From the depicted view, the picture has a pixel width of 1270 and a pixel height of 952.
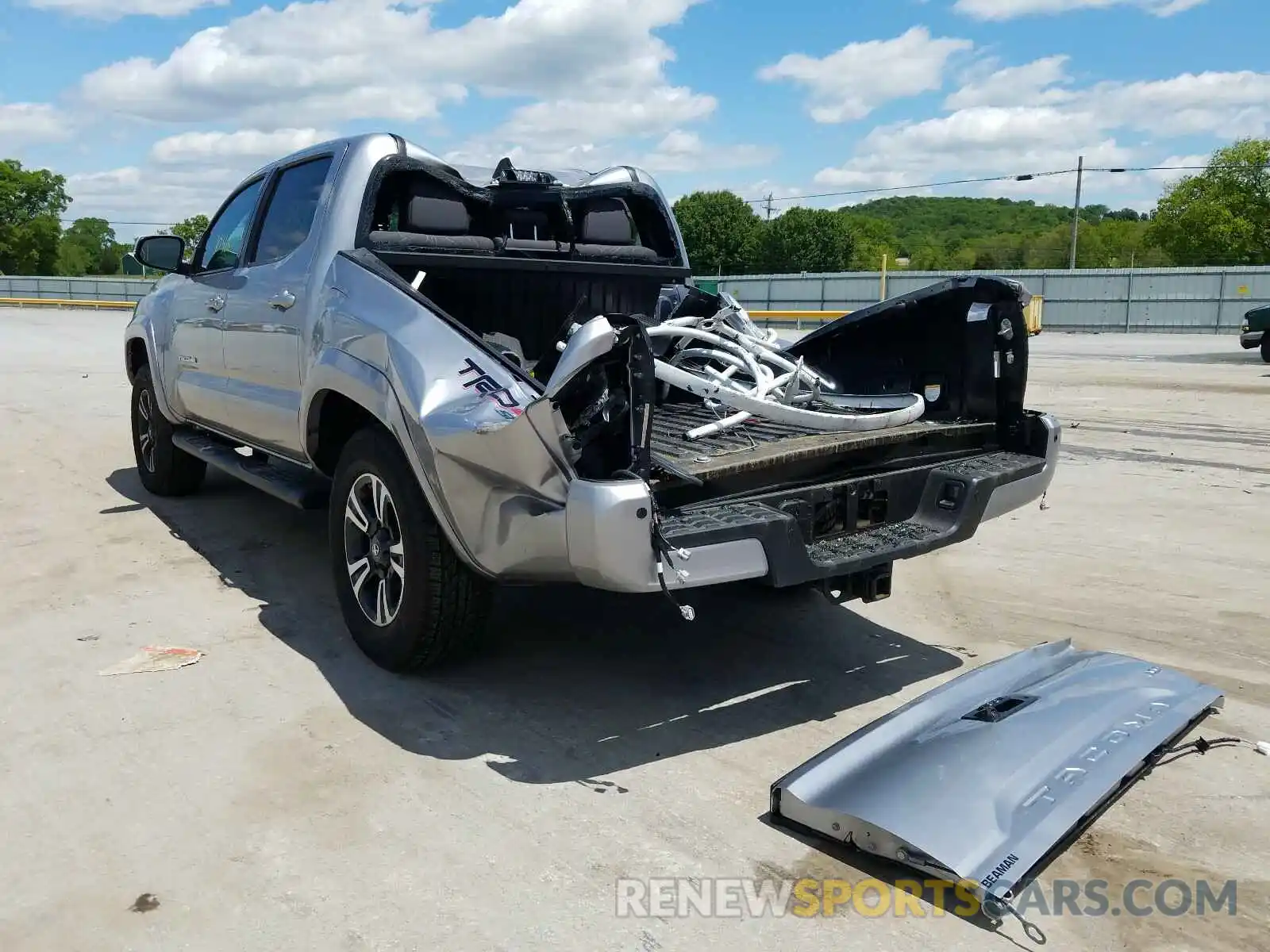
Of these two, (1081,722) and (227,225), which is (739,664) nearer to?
(1081,722)

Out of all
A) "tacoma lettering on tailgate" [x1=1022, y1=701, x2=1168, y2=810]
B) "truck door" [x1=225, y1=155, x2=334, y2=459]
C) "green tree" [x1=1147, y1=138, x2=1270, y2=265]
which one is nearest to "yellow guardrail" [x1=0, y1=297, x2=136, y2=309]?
"truck door" [x1=225, y1=155, x2=334, y2=459]

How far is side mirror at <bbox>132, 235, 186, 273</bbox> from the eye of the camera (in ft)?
20.9

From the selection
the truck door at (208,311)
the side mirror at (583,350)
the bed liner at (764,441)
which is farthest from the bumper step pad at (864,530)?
the truck door at (208,311)

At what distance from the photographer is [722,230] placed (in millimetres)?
90750

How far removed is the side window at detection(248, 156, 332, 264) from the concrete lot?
63.7 inches

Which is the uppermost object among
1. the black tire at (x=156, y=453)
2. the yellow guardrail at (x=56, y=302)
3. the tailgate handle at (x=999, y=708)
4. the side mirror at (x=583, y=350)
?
the side mirror at (x=583, y=350)

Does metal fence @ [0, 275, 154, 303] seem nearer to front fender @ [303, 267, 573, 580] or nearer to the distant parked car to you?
the distant parked car

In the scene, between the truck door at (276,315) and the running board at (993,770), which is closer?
the running board at (993,770)

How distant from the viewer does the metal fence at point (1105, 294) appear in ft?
113

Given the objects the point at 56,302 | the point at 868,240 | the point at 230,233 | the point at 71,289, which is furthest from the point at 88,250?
the point at 230,233

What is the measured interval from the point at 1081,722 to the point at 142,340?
6123 mm

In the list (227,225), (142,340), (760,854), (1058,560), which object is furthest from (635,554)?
(142,340)

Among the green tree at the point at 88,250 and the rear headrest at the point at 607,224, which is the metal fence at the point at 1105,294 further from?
the green tree at the point at 88,250

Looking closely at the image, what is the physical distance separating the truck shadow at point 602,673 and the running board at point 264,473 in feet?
1.67
